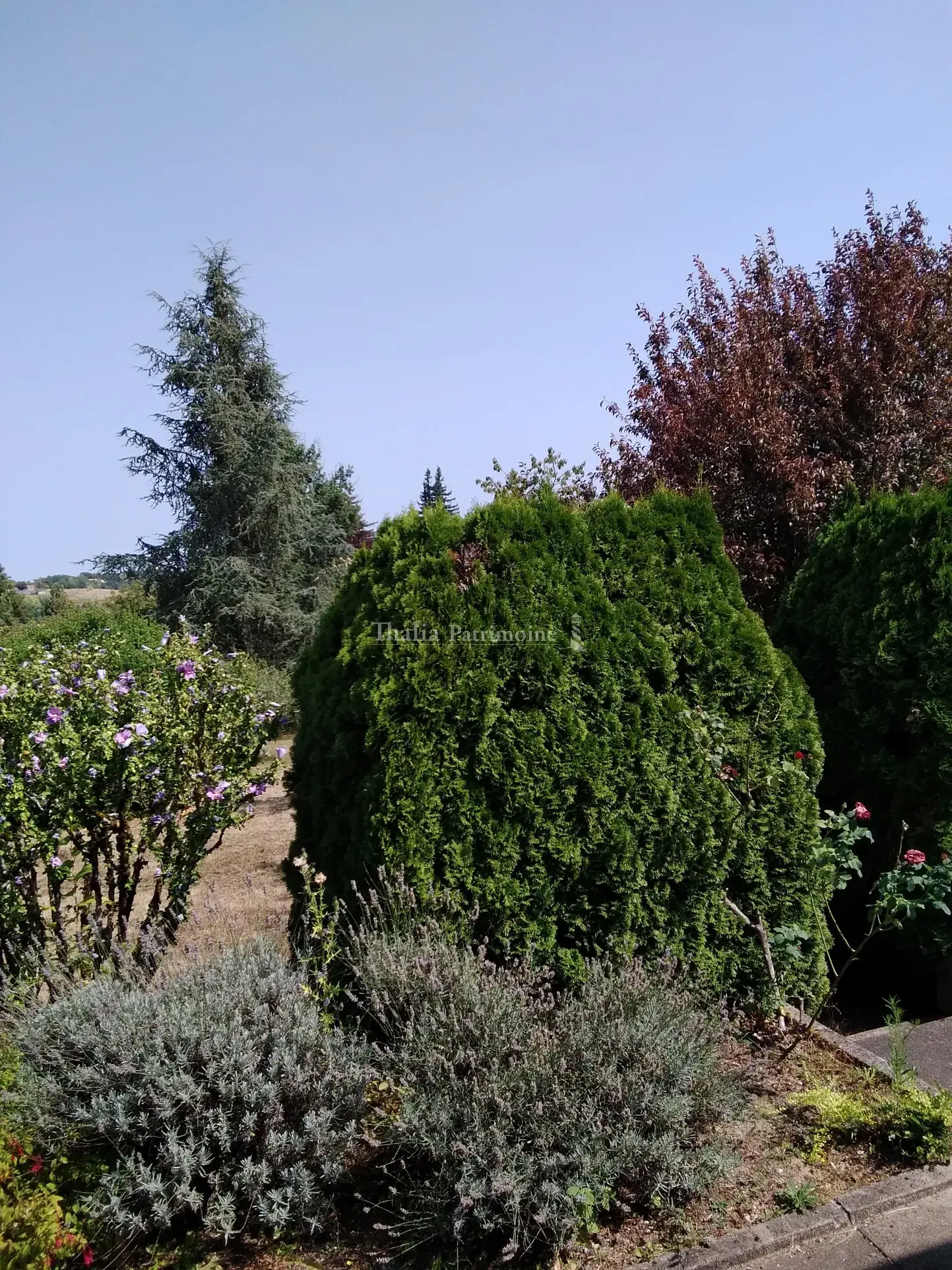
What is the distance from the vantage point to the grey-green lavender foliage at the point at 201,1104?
242 centimetres

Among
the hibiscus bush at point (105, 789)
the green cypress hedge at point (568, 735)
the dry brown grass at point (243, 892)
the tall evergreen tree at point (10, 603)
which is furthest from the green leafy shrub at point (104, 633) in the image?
the tall evergreen tree at point (10, 603)

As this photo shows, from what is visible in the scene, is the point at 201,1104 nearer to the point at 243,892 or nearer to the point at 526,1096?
the point at 526,1096

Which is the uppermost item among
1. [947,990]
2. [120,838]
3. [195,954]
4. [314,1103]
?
[120,838]

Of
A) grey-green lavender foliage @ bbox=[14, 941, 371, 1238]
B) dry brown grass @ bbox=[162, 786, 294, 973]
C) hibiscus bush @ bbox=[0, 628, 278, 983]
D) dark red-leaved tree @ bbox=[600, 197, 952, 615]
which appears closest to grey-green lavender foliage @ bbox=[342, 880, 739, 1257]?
grey-green lavender foliage @ bbox=[14, 941, 371, 1238]

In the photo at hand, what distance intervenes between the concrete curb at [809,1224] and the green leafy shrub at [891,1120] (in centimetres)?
7

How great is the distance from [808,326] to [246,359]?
17.5 meters

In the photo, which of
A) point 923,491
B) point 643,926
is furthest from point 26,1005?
point 923,491

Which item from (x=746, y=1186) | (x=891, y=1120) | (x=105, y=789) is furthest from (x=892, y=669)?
(x=105, y=789)

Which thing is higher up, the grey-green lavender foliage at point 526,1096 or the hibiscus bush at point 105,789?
the hibiscus bush at point 105,789

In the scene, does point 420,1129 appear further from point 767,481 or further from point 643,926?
point 767,481

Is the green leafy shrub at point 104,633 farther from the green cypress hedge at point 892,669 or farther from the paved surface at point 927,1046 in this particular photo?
the paved surface at point 927,1046

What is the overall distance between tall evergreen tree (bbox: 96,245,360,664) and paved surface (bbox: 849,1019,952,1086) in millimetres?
18925

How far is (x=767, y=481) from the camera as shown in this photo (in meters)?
8.20

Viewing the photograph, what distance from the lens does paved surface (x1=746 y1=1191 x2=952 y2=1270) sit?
2449mm
